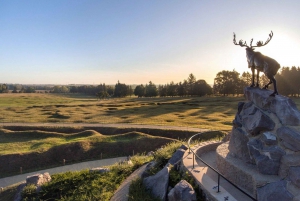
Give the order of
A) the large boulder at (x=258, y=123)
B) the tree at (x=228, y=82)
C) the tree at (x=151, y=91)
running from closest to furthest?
the large boulder at (x=258, y=123)
the tree at (x=228, y=82)
the tree at (x=151, y=91)

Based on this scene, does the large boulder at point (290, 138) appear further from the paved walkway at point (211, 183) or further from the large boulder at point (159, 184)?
the large boulder at point (159, 184)

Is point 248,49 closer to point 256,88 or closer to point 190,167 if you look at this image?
point 256,88

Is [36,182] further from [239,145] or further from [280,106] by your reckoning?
[280,106]

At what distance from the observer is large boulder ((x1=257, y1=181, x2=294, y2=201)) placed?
323 inches

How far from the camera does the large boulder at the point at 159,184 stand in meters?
10.9

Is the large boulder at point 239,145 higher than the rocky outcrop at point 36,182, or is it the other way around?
the large boulder at point 239,145

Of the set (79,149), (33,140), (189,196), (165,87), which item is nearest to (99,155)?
(79,149)

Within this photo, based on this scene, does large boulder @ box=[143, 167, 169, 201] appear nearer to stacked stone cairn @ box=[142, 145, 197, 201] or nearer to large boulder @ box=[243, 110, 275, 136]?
stacked stone cairn @ box=[142, 145, 197, 201]

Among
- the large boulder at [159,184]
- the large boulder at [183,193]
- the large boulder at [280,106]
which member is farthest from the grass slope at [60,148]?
the large boulder at [280,106]

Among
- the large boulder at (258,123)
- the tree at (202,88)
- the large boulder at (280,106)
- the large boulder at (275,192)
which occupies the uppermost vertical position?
the tree at (202,88)

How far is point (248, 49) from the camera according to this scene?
42.0ft

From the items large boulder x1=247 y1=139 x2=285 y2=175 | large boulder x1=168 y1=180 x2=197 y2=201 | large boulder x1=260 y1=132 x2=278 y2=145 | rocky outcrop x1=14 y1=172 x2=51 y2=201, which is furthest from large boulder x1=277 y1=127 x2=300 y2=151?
rocky outcrop x1=14 y1=172 x2=51 y2=201

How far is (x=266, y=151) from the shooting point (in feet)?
32.1

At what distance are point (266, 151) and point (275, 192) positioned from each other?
6.28 feet
